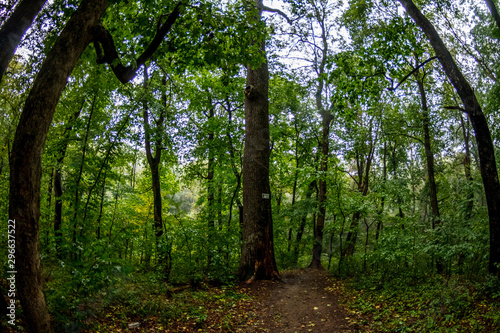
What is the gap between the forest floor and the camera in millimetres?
4695

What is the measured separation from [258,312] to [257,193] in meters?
3.03

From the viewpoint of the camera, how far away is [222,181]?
42.9ft

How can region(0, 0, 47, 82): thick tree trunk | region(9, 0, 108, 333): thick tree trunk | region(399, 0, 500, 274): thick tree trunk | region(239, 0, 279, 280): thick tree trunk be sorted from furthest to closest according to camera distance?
region(239, 0, 279, 280): thick tree trunk < region(399, 0, 500, 274): thick tree trunk < region(0, 0, 47, 82): thick tree trunk < region(9, 0, 108, 333): thick tree trunk

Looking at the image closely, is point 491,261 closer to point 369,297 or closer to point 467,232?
point 467,232

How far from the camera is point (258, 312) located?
5664mm

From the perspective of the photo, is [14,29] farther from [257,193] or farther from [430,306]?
[430,306]

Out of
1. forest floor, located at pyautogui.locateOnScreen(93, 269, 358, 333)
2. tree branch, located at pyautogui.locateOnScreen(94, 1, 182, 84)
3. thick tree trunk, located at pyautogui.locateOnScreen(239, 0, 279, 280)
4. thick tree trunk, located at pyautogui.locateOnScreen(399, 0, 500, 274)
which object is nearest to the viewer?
tree branch, located at pyautogui.locateOnScreen(94, 1, 182, 84)

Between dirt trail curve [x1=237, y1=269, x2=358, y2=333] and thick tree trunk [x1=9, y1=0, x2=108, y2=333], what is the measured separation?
313cm

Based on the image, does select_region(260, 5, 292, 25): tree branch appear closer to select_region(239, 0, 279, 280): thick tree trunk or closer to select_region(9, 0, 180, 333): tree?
select_region(239, 0, 279, 280): thick tree trunk

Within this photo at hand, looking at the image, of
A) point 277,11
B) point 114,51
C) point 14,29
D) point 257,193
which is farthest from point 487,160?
point 277,11

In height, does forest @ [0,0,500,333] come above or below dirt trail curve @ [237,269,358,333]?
above

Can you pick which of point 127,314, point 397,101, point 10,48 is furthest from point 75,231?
point 397,101

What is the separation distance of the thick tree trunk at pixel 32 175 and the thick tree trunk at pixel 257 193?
5067mm

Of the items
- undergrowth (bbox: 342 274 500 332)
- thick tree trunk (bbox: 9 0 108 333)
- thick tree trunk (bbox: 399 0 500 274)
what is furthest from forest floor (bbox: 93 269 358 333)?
thick tree trunk (bbox: 399 0 500 274)
